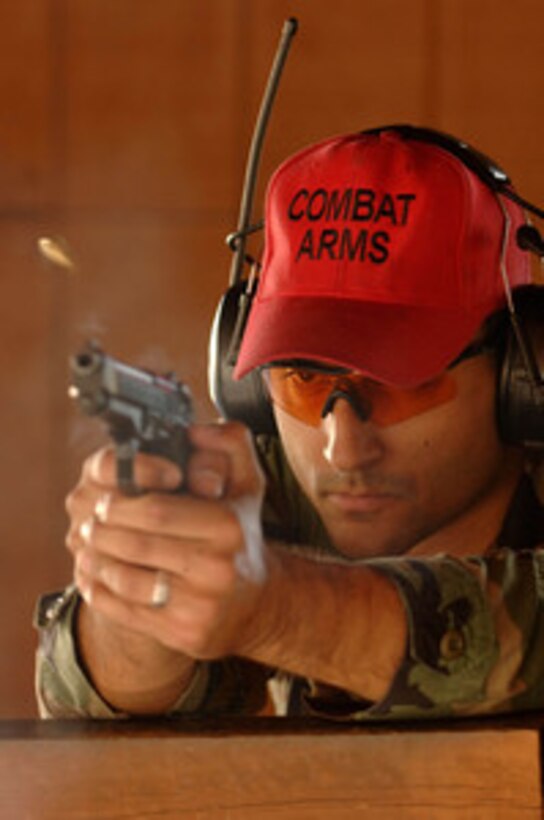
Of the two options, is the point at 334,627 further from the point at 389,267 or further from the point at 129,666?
the point at 389,267

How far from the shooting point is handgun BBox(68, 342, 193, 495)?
1.08 metres

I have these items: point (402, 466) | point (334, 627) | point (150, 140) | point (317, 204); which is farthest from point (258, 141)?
point (150, 140)

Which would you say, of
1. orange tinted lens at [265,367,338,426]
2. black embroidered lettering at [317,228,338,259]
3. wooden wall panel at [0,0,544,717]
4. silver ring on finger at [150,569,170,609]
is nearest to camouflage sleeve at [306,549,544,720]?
silver ring on finger at [150,569,170,609]

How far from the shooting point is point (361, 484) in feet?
5.90

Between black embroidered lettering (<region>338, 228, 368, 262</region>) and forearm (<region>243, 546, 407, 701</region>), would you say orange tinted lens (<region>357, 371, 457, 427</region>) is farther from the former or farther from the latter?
forearm (<region>243, 546, 407, 701</region>)

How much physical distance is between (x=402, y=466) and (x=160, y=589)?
628 mm

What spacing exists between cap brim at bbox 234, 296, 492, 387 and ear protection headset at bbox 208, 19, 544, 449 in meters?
0.06

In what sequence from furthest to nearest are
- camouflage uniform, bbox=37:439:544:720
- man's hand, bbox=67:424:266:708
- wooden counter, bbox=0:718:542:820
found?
1. camouflage uniform, bbox=37:439:544:720
2. wooden counter, bbox=0:718:542:820
3. man's hand, bbox=67:424:266:708

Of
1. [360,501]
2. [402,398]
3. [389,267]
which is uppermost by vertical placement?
[389,267]

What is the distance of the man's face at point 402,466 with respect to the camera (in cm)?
178

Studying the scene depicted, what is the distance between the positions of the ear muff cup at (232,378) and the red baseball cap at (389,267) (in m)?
0.04

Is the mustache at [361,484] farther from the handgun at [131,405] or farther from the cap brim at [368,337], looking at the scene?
the handgun at [131,405]

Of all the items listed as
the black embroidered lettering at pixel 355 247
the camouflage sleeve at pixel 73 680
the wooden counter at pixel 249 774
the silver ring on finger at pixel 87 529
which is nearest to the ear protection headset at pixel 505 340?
the black embroidered lettering at pixel 355 247

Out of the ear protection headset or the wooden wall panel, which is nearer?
the ear protection headset
